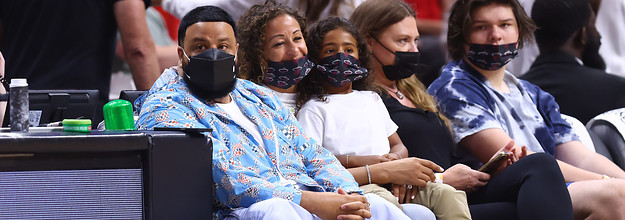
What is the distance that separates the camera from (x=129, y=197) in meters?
2.30

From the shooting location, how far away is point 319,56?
3.43 m

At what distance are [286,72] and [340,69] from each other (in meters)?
0.22

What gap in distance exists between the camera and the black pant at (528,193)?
318 cm

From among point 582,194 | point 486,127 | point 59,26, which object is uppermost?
point 59,26

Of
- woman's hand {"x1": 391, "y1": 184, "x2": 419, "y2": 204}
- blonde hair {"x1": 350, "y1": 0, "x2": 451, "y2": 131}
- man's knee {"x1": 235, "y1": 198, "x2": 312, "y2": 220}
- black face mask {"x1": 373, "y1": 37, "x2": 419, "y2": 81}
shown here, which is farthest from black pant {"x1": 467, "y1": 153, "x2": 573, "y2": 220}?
man's knee {"x1": 235, "y1": 198, "x2": 312, "y2": 220}

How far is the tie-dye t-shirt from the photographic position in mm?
3809

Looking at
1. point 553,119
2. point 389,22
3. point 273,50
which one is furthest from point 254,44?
point 553,119

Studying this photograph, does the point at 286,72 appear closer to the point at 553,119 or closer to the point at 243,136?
the point at 243,136

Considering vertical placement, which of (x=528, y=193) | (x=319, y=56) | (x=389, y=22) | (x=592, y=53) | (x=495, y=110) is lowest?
(x=528, y=193)

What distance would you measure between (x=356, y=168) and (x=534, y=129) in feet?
3.76

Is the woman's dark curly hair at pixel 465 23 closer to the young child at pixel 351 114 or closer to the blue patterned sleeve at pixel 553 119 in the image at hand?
the blue patterned sleeve at pixel 553 119

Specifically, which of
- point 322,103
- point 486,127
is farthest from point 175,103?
point 486,127

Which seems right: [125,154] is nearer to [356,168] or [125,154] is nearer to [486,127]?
[356,168]

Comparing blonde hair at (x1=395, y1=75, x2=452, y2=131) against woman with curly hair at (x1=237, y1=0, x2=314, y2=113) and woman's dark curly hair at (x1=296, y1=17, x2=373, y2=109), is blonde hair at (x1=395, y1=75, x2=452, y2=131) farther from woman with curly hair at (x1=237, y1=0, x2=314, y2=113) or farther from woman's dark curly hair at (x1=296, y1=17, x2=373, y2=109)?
woman with curly hair at (x1=237, y1=0, x2=314, y2=113)
